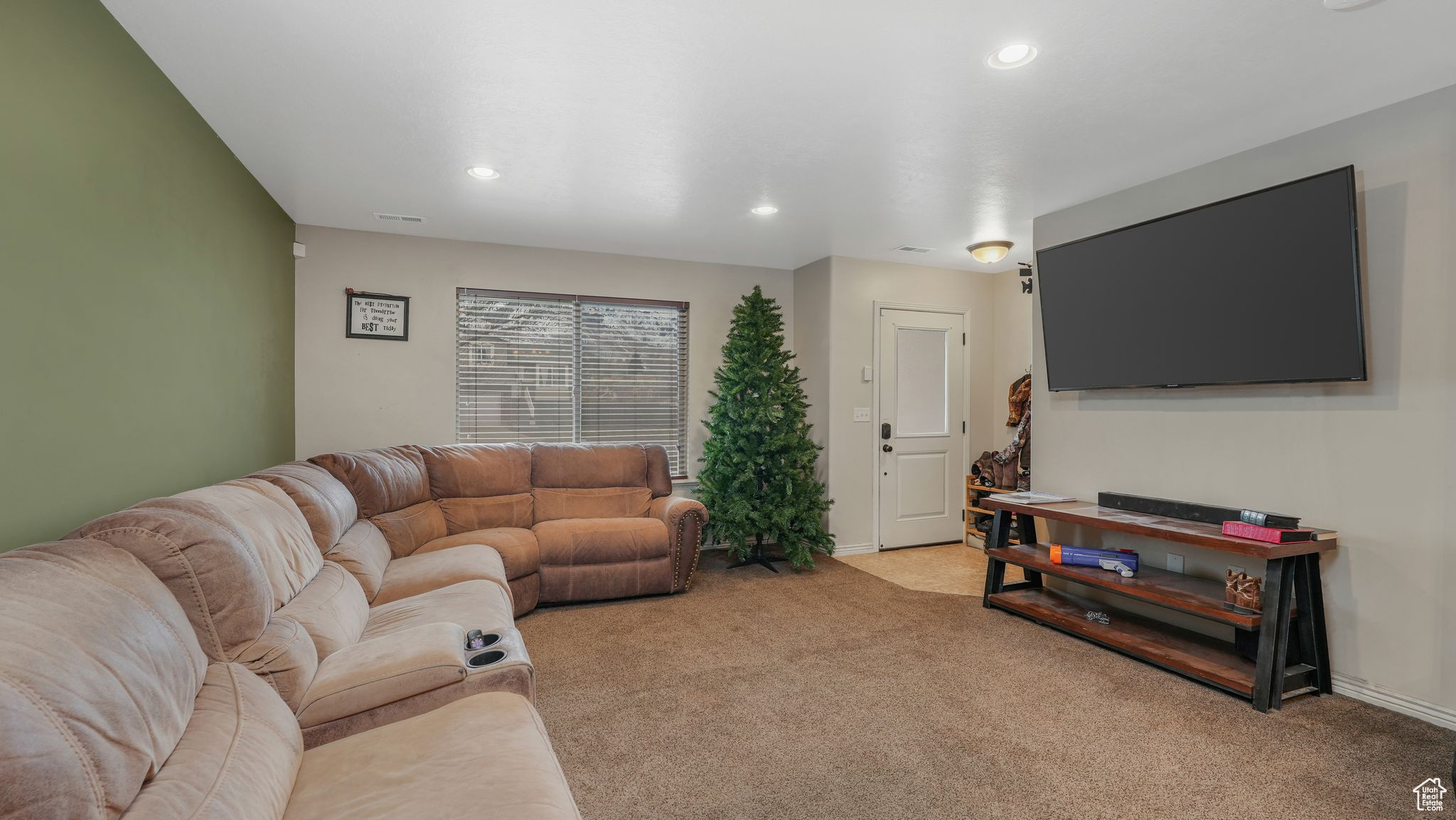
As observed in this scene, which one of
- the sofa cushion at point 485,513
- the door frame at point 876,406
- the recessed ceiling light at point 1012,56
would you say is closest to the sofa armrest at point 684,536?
the sofa cushion at point 485,513

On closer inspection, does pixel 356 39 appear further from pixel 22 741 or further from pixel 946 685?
pixel 946 685

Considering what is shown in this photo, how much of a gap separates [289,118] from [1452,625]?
5.05 m

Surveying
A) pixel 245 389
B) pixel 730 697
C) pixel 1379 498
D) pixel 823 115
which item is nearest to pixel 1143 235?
pixel 1379 498

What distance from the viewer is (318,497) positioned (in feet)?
9.14

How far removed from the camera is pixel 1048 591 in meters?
4.07

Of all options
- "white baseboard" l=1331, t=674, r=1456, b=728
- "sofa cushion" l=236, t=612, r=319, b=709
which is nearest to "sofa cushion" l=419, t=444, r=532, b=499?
"sofa cushion" l=236, t=612, r=319, b=709

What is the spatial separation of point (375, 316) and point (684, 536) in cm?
265

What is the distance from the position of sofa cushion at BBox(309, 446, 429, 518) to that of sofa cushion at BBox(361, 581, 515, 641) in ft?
3.51

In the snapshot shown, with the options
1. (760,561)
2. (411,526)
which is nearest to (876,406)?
(760,561)

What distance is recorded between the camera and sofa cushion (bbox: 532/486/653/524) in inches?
179

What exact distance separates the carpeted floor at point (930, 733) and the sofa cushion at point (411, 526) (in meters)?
0.85

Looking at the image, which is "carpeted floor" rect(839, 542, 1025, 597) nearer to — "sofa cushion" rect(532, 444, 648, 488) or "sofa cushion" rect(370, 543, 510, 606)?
"sofa cushion" rect(532, 444, 648, 488)

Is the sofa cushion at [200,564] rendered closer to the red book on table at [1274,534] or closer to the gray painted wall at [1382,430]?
the red book on table at [1274,534]

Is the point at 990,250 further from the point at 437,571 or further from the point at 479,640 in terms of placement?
the point at 479,640
